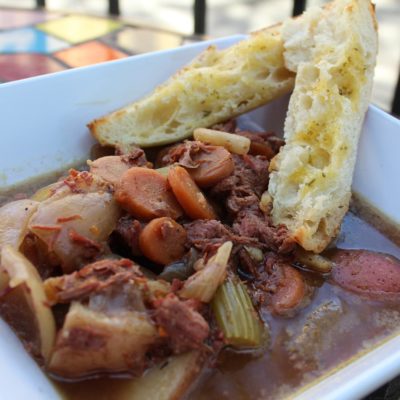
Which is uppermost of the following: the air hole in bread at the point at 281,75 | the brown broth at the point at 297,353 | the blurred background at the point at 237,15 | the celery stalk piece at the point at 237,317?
the air hole in bread at the point at 281,75

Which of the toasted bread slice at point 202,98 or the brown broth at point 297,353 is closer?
the brown broth at point 297,353

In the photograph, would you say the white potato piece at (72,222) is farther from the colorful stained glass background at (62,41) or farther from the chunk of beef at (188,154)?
the colorful stained glass background at (62,41)

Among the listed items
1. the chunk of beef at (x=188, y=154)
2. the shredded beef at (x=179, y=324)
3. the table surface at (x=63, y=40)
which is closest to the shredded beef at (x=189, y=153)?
the chunk of beef at (x=188, y=154)

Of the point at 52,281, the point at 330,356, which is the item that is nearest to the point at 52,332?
the point at 52,281

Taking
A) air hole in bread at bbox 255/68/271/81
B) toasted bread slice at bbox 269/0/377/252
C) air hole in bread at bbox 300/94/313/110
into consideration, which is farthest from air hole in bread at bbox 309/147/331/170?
air hole in bread at bbox 255/68/271/81

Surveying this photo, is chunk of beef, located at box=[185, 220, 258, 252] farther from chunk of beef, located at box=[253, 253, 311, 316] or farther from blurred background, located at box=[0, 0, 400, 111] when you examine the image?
blurred background, located at box=[0, 0, 400, 111]

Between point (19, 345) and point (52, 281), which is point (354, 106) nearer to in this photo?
point (52, 281)
